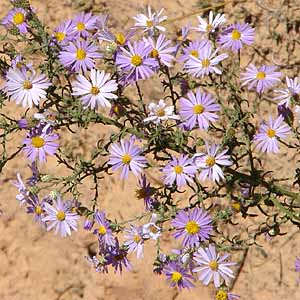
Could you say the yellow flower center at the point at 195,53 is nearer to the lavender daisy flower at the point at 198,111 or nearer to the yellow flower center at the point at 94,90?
the lavender daisy flower at the point at 198,111

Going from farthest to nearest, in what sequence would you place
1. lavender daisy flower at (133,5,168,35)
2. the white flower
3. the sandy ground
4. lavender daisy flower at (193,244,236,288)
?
the sandy ground, lavender daisy flower at (133,5,168,35), lavender daisy flower at (193,244,236,288), the white flower

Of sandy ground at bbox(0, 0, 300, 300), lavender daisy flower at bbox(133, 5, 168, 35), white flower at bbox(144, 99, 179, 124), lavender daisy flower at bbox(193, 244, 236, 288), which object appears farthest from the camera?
sandy ground at bbox(0, 0, 300, 300)

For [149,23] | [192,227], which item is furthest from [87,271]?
[149,23]

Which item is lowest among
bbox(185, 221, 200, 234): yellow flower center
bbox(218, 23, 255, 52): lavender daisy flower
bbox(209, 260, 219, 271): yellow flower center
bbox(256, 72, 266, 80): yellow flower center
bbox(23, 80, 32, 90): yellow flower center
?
bbox(209, 260, 219, 271): yellow flower center

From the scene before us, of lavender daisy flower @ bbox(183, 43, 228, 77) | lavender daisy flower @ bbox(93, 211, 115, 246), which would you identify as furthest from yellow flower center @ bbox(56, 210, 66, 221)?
lavender daisy flower @ bbox(183, 43, 228, 77)

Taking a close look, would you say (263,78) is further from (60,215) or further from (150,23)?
(60,215)

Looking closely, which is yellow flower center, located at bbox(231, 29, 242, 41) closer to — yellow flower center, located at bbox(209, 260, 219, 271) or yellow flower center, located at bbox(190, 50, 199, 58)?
yellow flower center, located at bbox(190, 50, 199, 58)

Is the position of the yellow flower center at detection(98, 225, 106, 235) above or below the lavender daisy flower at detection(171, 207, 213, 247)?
above
